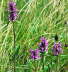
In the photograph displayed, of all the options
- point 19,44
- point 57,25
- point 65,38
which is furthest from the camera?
point 57,25

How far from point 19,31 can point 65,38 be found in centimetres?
46

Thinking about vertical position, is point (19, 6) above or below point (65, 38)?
above

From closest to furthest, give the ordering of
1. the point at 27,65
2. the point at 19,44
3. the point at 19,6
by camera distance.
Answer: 1. the point at 27,65
2. the point at 19,44
3. the point at 19,6

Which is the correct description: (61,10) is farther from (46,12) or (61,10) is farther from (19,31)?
(19,31)

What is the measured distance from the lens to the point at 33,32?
108 inches

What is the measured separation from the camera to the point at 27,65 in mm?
2277

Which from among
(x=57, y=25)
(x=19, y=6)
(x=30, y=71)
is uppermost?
(x=19, y=6)

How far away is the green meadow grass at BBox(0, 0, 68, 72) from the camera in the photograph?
228 centimetres

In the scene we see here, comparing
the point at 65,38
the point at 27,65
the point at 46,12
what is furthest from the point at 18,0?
the point at 27,65

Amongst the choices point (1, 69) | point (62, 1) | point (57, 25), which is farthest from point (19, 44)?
point (62, 1)

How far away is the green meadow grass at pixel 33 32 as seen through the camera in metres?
2.28

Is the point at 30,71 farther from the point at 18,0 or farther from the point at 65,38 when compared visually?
the point at 18,0

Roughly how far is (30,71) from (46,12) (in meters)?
1.00

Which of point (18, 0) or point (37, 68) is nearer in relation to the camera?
point (37, 68)
